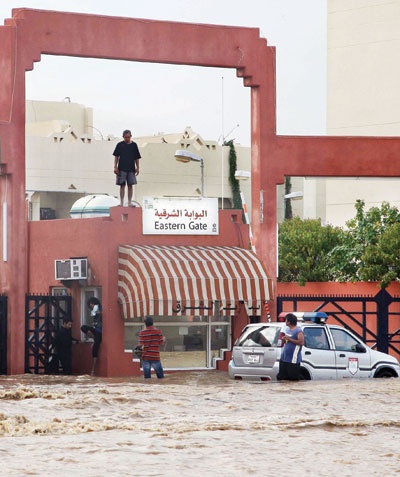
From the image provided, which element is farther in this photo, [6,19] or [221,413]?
[6,19]

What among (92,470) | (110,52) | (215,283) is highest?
(110,52)

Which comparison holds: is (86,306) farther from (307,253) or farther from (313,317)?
(307,253)

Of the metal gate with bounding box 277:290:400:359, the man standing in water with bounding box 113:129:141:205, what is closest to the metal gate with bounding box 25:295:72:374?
the man standing in water with bounding box 113:129:141:205

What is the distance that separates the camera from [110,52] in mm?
34031

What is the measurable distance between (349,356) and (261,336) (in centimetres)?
194

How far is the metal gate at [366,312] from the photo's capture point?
120 feet

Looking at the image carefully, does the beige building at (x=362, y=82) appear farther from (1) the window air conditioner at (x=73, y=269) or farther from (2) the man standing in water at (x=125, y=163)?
(1) the window air conditioner at (x=73, y=269)

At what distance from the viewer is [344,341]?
93.7 feet

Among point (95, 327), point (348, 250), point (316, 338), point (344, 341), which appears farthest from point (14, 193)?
point (348, 250)

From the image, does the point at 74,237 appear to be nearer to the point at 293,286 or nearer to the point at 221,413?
the point at 293,286

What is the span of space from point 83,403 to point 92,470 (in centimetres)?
806

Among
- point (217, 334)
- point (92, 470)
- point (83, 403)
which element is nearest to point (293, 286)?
point (217, 334)

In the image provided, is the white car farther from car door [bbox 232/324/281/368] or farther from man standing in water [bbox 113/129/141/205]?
man standing in water [bbox 113/129/141/205]

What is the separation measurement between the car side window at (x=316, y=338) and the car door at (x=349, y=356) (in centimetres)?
23
